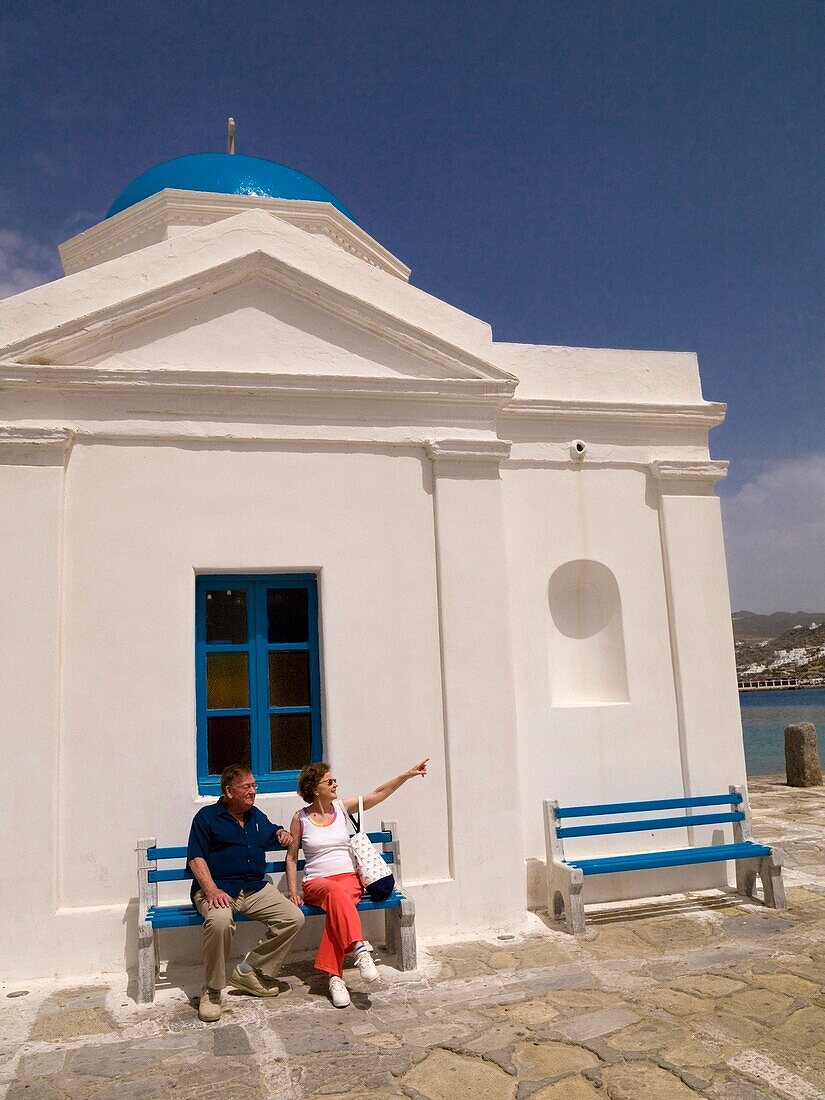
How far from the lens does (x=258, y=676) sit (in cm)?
621

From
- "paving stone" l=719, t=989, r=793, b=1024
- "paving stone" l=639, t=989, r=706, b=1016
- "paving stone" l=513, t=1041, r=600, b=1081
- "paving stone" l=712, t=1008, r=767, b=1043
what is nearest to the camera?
"paving stone" l=513, t=1041, r=600, b=1081

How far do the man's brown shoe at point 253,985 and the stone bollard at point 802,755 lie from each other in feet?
37.3

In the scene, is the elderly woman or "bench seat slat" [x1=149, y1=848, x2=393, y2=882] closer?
the elderly woman

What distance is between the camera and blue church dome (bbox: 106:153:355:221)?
9.68 meters

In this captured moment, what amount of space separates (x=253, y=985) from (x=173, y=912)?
641 millimetres

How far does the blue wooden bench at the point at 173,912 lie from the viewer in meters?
5.10

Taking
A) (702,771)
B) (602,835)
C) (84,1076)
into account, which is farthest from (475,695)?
(84,1076)

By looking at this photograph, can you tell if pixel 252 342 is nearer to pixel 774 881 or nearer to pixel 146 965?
pixel 146 965

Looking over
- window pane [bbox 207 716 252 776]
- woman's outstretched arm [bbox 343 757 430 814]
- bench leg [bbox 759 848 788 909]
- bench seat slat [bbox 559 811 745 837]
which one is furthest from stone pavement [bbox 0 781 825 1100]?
window pane [bbox 207 716 252 776]

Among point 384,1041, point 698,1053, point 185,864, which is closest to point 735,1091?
point 698,1053

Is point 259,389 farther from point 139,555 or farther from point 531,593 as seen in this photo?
point 531,593

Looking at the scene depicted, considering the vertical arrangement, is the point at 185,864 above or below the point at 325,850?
below

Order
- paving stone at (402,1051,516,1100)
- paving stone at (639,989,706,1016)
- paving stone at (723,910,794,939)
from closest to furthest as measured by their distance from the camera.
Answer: paving stone at (402,1051,516,1100), paving stone at (639,989,706,1016), paving stone at (723,910,794,939)

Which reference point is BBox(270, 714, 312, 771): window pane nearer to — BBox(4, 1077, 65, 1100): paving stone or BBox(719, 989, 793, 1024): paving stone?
BBox(4, 1077, 65, 1100): paving stone
